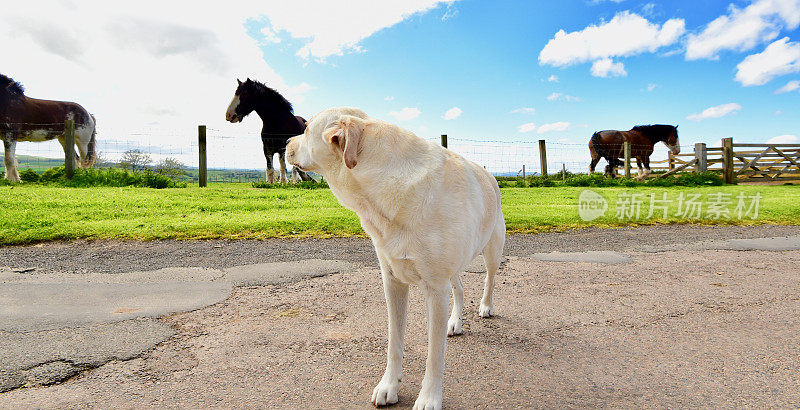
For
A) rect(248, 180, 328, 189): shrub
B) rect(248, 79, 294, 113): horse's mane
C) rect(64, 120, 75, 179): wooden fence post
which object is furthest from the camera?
rect(248, 79, 294, 113): horse's mane

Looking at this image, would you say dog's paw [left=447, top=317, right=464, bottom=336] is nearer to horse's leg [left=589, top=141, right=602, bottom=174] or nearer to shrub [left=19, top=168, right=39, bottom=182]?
shrub [left=19, top=168, right=39, bottom=182]

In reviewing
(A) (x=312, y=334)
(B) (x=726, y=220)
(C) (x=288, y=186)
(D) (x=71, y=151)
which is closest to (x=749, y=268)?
(B) (x=726, y=220)

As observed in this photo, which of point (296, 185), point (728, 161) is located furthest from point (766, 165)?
point (296, 185)

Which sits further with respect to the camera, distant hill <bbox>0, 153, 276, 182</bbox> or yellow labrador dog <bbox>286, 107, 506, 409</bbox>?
distant hill <bbox>0, 153, 276, 182</bbox>

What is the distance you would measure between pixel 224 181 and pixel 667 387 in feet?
51.8

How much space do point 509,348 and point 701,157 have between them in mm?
23992

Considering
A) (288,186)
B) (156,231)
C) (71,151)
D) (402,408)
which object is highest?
(71,151)

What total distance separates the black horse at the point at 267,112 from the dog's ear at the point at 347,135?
41.8 ft

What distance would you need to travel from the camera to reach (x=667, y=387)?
242 centimetres

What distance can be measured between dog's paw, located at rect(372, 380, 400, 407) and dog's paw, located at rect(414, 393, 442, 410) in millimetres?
156

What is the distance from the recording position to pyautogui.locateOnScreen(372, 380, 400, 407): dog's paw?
224 centimetres

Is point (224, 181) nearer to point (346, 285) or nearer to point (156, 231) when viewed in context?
point (156, 231)

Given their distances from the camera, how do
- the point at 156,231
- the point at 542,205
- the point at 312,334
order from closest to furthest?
the point at 312,334 < the point at 156,231 < the point at 542,205

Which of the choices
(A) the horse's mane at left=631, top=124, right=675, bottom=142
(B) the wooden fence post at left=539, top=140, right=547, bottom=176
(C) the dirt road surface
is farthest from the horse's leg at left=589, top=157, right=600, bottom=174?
(C) the dirt road surface
